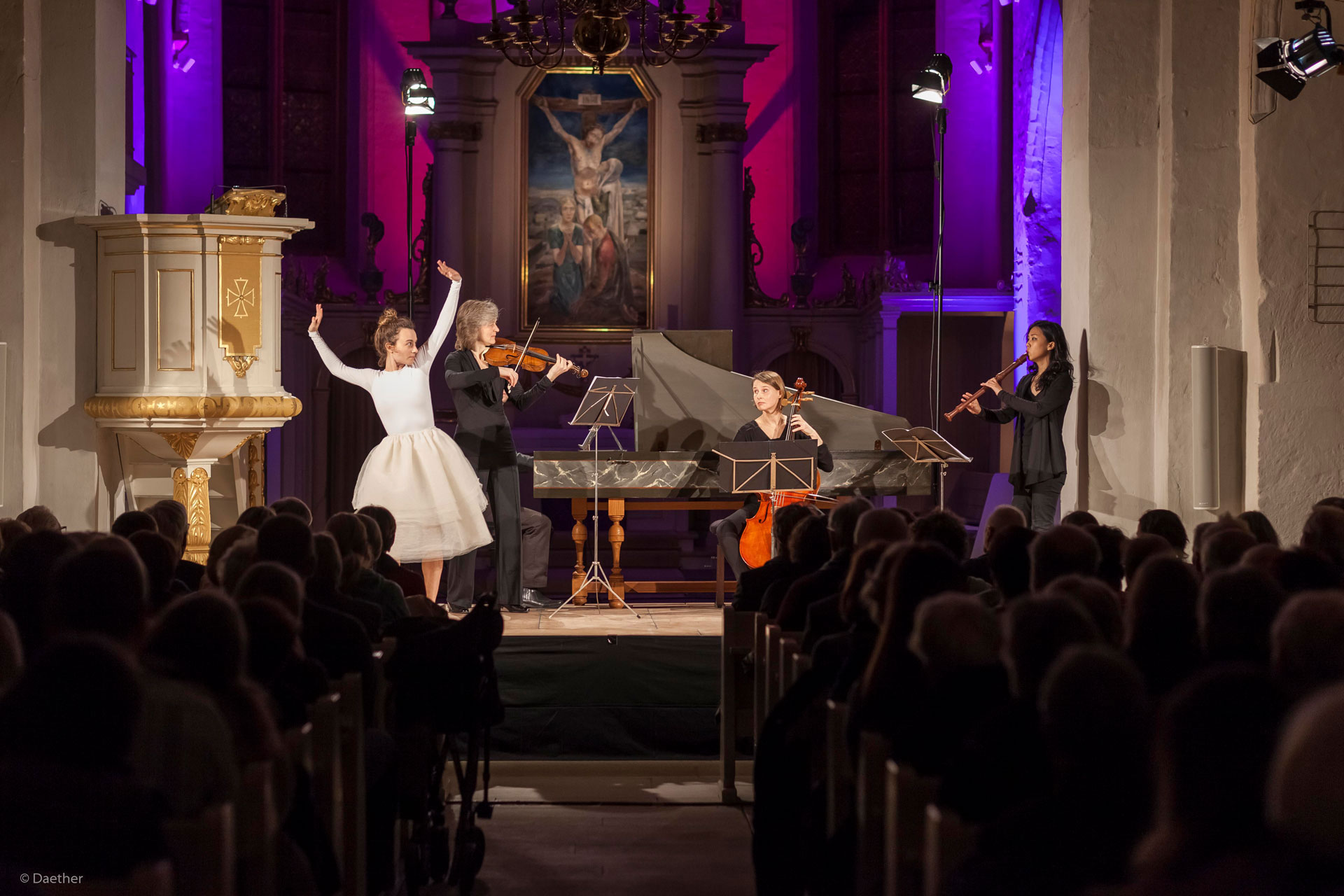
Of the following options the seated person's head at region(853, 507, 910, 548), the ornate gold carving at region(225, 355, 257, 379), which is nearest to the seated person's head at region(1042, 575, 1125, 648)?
the seated person's head at region(853, 507, 910, 548)

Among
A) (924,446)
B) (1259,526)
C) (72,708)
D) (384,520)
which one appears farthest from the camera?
(924,446)

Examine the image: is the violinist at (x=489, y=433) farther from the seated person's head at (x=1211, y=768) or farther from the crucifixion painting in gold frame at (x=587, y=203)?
the crucifixion painting in gold frame at (x=587, y=203)

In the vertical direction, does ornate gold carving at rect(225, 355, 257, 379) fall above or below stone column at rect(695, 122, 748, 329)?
below

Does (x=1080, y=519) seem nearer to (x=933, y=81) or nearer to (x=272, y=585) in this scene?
(x=272, y=585)

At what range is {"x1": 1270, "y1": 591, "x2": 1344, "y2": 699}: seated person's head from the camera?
6.83 feet

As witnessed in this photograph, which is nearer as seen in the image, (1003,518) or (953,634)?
(953,634)

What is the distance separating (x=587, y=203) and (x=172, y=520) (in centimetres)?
920

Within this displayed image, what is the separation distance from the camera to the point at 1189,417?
6.69m

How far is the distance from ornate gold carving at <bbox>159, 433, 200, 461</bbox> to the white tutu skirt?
0.83 metres

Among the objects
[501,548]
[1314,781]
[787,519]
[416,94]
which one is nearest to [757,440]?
[501,548]

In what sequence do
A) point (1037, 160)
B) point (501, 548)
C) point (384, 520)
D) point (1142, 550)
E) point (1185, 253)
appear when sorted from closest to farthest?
point (1142, 550), point (384, 520), point (1185, 253), point (501, 548), point (1037, 160)

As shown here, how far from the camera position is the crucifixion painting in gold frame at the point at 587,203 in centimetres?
1345

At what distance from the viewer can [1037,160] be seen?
39.7 ft

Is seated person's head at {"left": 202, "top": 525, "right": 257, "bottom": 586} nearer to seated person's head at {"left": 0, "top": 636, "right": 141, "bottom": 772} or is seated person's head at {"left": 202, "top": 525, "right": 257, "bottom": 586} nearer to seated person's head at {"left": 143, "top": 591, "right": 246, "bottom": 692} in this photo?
seated person's head at {"left": 143, "top": 591, "right": 246, "bottom": 692}
